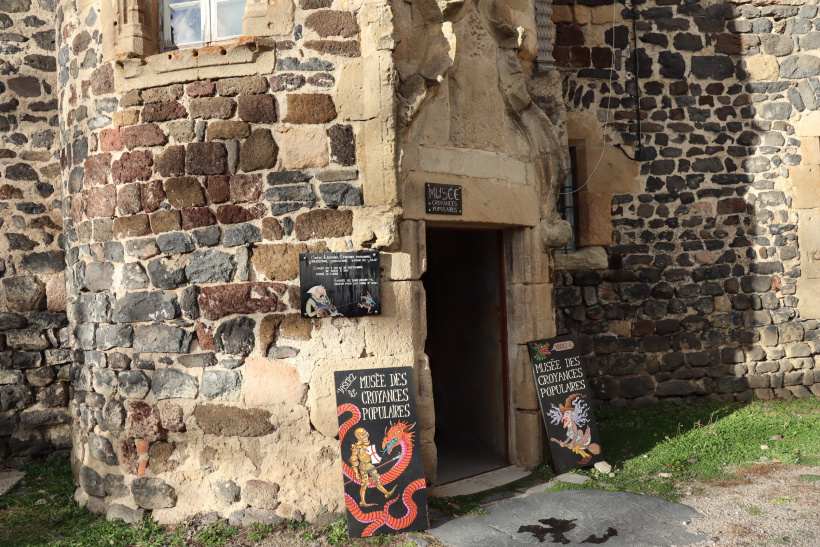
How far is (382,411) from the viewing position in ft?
15.0

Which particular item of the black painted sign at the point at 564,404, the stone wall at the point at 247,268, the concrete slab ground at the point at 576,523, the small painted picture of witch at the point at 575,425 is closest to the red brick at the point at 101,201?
the stone wall at the point at 247,268

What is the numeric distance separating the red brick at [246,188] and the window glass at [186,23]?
3.80 feet

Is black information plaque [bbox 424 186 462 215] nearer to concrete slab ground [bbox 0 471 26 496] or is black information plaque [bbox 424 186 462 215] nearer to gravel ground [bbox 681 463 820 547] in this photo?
gravel ground [bbox 681 463 820 547]

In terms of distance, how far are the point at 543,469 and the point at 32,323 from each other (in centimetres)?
468

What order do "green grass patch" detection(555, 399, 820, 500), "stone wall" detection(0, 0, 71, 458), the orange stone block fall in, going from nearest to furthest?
1. the orange stone block
2. "green grass patch" detection(555, 399, 820, 500)
3. "stone wall" detection(0, 0, 71, 458)

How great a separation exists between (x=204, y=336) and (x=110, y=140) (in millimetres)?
1597

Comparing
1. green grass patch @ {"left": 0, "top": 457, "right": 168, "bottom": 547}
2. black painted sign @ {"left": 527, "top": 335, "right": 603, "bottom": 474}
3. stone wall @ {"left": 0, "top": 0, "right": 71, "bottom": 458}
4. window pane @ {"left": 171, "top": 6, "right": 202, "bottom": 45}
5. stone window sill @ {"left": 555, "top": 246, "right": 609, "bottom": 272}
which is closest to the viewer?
green grass patch @ {"left": 0, "top": 457, "right": 168, "bottom": 547}

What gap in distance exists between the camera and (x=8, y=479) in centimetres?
580

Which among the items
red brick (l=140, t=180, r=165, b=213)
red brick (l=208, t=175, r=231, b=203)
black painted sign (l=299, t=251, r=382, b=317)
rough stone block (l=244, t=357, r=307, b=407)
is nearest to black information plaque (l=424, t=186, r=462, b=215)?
black painted sign (l=299, t=251, r=382, b=317)

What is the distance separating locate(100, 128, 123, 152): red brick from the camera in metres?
4.86

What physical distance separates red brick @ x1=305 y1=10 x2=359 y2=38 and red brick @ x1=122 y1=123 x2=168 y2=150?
1.26m

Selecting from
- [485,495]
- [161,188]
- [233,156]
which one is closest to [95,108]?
[161,188]

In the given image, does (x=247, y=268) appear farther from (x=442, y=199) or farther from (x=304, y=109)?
(x=442, y=199)

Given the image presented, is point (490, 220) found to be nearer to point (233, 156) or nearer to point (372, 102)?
point (372, 102)
